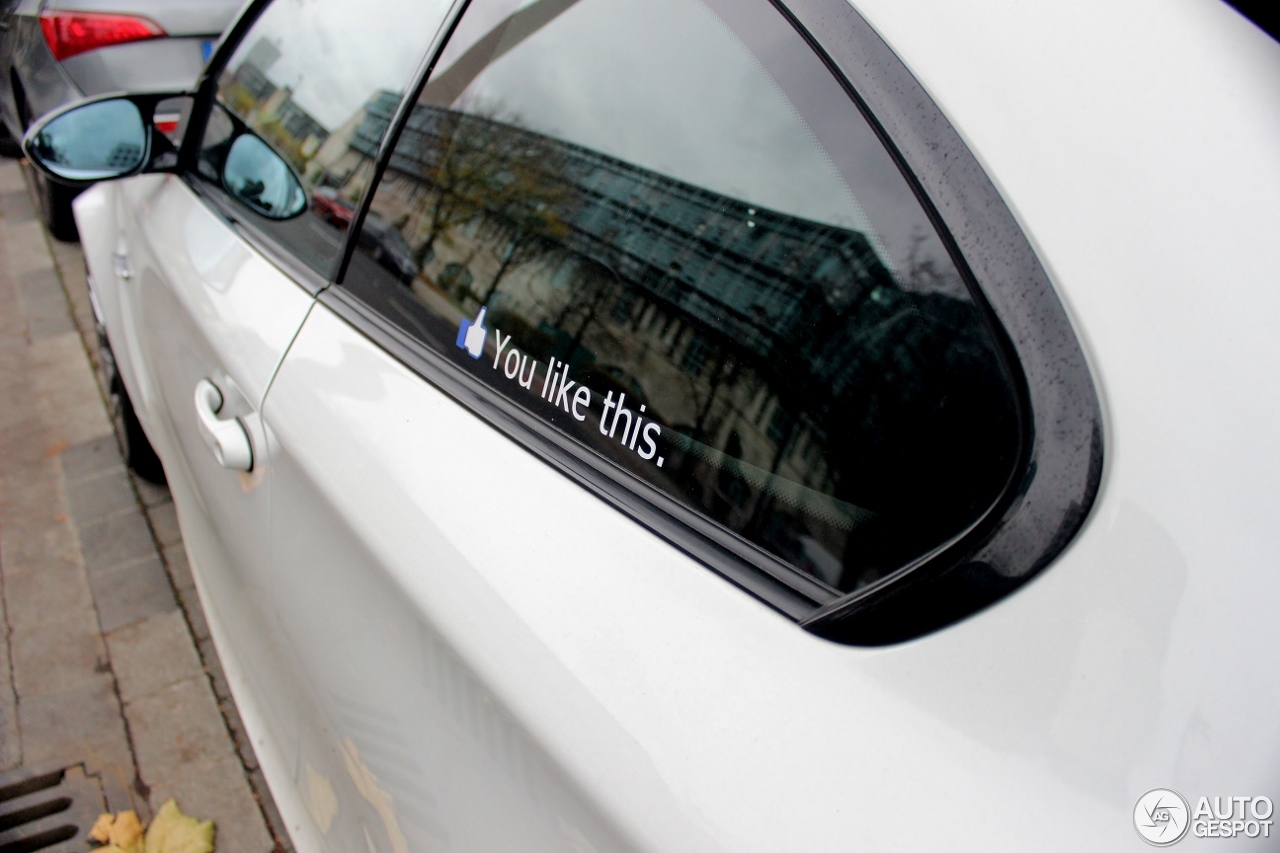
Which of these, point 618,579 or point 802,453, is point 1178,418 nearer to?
point 802,453

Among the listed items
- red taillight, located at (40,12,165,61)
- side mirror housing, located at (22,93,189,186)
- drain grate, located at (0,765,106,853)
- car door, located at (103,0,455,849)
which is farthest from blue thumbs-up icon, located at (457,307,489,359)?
red taillight, located at (40,12,165,61)

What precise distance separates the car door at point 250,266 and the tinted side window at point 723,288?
353 millimetres

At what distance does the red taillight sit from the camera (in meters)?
4.43

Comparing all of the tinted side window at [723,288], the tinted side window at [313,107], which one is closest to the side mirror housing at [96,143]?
the tinted side window at [313,107]

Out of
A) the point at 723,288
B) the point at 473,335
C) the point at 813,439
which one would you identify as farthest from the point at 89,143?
the point at 813,439

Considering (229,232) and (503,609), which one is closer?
(503,609)

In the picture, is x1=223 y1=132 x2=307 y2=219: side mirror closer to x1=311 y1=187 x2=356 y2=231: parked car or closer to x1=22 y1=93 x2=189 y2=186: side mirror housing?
x1=311 y1=187 x2=356 y2=231: parked car

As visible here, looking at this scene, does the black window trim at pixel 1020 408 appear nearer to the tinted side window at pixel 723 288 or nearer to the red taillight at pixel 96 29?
the tinted side window at pixel 723 288

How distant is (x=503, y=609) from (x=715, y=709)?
0.27 m

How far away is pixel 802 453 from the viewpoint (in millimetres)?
839

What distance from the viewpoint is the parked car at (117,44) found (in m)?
4.44

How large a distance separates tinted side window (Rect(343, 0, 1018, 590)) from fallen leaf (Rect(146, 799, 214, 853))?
1664mm

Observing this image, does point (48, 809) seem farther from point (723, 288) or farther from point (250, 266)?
point (723, 288)

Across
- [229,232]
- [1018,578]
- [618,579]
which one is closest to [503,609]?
[618,579]
